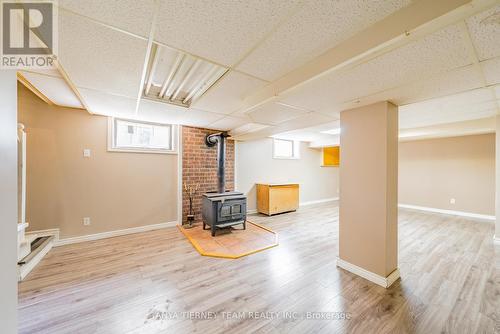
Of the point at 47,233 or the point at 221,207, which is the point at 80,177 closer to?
the point at 47,233

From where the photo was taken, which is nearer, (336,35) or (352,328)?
(336,35)

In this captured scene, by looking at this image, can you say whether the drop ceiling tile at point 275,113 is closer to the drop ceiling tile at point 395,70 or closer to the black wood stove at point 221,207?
the drop ceiling tile at point 395,70

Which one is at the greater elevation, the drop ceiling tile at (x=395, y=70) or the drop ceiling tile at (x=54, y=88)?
the drop ceiling tile at (x=54, y=88)

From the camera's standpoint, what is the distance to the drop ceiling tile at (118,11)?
990 millimetres

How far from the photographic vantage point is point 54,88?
88.4 inches

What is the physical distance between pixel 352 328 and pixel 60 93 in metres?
4.15

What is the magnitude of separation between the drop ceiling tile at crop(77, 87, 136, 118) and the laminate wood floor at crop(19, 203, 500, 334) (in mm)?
2199

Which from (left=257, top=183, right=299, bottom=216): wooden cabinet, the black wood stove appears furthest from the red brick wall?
(left=257, top=183, right=299, bottom=216): wooden cabinet

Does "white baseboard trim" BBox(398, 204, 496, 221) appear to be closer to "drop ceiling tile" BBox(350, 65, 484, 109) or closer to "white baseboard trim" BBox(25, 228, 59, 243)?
"drop ceiling tile" BBox(350, 65, 484, 109)

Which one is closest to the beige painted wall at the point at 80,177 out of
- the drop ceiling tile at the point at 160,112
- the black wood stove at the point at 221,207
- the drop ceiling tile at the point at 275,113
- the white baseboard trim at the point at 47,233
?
the white baseboard trim at the point at 47,233

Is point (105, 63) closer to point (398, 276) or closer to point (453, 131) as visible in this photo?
point (398, 276)

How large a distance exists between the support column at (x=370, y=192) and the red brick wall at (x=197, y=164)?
2.92 metres

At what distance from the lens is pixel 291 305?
171cm

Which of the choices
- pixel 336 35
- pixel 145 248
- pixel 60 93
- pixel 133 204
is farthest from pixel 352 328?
pixel 60 93
